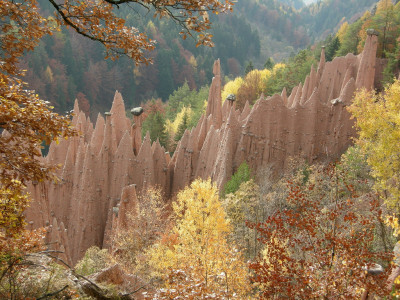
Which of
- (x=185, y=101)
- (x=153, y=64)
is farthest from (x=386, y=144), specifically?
(x=185, y=101)

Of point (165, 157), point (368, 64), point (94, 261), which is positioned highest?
point (368, 64)

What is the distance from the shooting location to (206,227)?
45.6ft

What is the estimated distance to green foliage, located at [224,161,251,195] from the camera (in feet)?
67.4

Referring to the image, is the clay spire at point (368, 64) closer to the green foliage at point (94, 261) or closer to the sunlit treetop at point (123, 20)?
the green foliage at point (94, 261)

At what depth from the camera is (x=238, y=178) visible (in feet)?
68.6

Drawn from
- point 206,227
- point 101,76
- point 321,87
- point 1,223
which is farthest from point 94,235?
point 101,76

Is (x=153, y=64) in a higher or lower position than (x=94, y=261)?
higher

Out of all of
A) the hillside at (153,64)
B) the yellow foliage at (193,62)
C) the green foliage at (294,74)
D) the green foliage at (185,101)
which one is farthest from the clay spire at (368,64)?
the yellow foliage at (193,62)

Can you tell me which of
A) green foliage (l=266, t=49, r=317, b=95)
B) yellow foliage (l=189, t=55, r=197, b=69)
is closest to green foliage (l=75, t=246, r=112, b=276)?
green foliage (l=266, t=49, r=317, b=95)

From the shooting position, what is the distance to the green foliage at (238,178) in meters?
20.5

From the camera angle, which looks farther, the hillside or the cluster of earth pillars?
the hillside

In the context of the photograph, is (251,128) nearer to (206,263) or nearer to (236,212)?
(236,212)

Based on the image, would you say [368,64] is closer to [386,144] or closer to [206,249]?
[386,144]

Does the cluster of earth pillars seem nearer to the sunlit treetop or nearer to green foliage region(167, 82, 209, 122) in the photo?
the sunlit treetop
